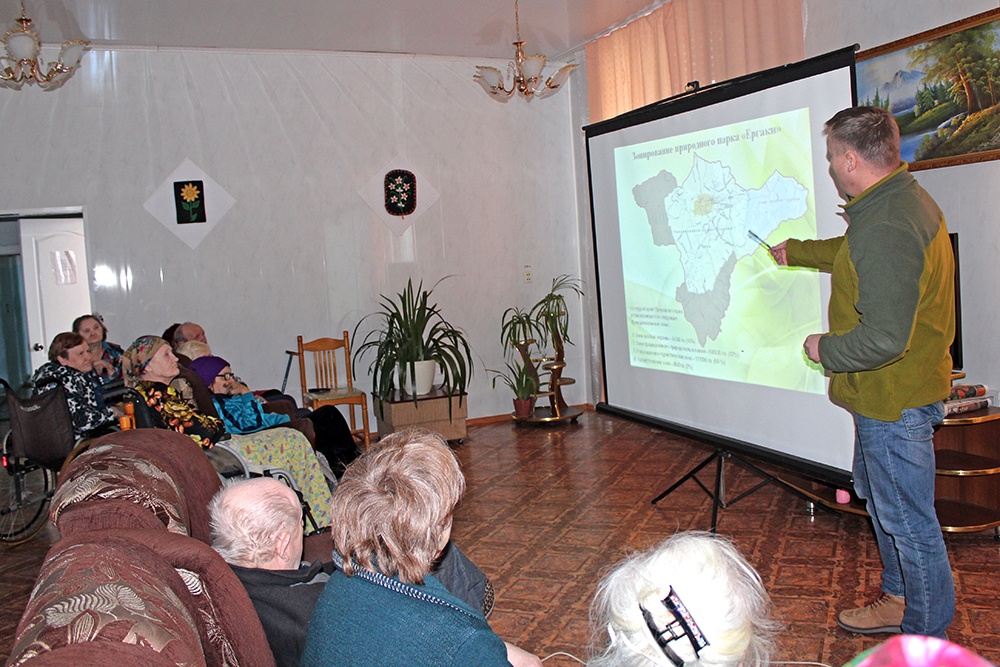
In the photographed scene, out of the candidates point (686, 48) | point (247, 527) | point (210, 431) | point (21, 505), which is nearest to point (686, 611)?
point (247, 527)

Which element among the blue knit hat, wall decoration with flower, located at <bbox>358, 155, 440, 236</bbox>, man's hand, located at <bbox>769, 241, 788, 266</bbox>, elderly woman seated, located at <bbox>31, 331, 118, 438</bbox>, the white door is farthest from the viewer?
the white door

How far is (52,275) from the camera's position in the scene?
8086 millimetres

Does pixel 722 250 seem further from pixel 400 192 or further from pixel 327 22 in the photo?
pixel 400 192

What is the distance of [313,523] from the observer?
12.0 feet

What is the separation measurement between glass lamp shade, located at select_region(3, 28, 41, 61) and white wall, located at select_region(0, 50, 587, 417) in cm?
193

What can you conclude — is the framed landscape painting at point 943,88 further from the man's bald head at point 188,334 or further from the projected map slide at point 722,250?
the man's bald head at point 188,334

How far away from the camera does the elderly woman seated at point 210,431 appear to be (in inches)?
154

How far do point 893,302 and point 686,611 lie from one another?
1.64m

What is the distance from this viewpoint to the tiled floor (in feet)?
10.2

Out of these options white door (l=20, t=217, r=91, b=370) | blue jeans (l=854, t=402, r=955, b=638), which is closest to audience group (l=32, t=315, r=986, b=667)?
blue jeans (l=854, t=402, r=955, b=638)

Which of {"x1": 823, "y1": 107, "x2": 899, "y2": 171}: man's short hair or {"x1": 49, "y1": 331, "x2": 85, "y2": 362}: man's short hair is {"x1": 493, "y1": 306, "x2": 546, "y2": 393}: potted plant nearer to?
{"x1": 49, "y1": 331, "x2": 85, "y2": 362}: man's short hair

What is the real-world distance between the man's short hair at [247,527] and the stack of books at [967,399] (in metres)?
3.08

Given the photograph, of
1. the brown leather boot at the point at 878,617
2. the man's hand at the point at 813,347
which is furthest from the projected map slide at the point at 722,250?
the brown leather boot at the point at 878,617

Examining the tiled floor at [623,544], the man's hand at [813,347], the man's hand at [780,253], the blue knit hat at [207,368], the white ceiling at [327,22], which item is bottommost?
the tiled floor at [623,544]
